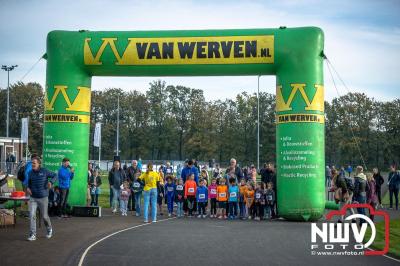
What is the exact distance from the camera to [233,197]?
17328 mm

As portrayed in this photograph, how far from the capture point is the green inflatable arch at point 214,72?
52.5 feet

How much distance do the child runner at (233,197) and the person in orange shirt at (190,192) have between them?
139cm

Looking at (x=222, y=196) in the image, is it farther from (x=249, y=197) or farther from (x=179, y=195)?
(x=179, y=195)

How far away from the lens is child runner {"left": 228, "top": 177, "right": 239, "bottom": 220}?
56.8 ft

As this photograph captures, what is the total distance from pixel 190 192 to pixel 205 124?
57237 millimetres

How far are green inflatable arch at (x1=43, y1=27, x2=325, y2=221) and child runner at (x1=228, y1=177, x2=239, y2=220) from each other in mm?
1706

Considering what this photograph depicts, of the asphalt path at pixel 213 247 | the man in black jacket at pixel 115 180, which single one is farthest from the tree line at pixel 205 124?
the asphalt path at pixel 213 247

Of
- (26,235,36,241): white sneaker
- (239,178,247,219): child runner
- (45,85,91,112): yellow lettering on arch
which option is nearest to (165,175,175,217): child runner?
(239,178,247,219): child runner

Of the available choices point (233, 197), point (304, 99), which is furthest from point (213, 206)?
point (304, 99)

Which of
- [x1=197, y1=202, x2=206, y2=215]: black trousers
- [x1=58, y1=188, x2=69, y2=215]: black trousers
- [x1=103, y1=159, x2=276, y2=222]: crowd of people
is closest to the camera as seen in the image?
[x1=58, y1=188, x2=69, y2=215]: black trousers

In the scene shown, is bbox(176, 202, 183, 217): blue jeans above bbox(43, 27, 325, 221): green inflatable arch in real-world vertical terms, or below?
below

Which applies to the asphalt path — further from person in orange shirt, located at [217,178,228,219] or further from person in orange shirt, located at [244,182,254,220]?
person in orange shirt, located at [217,178,228,219]

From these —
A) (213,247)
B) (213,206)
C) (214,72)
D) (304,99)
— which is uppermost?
(214,72)

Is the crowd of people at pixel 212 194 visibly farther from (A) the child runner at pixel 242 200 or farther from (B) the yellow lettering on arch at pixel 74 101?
(B) the yellow lettering on arch at pixel 74 101
